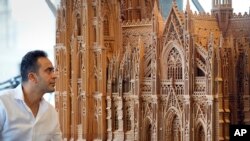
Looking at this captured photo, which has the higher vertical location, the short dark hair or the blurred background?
the blurred background

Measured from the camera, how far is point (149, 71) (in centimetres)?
762

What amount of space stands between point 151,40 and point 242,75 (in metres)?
1.42

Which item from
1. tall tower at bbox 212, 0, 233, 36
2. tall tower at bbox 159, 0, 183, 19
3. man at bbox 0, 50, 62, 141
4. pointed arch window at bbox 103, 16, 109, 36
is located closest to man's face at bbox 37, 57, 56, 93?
man at bbox 0, 50, 62, 141

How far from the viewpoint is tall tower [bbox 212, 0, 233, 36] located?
7.52 m

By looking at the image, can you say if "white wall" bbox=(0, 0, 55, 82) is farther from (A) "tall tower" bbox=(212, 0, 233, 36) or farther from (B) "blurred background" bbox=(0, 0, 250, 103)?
(A) "tall tower" bbox=(212, 0, 233, 36)

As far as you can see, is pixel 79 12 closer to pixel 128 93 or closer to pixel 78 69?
pixel 78 69

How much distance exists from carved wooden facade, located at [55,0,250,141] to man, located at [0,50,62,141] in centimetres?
439

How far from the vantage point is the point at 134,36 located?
8.12m

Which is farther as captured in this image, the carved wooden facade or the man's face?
the carved wooden facade

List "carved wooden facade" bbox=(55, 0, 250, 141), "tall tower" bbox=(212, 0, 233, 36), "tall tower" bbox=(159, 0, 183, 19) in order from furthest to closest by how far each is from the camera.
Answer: "tall tower" bbox=(159, 0, 183, 19) < "tall tower" bbox=(212, 0, 233, 36) < "carved wooden facade" bbox=(55, 0, 250, 141)

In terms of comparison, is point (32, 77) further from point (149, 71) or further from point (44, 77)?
point (149, 71)

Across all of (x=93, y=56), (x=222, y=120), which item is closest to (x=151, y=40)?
(x=93, y=56)

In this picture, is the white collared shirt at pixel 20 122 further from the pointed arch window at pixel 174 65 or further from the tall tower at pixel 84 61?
the tall tower at pixel 84 61

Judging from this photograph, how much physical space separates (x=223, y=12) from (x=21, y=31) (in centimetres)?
358
